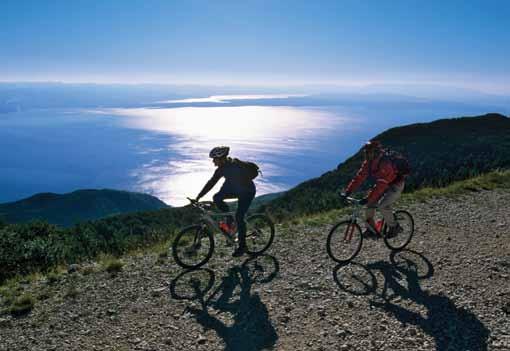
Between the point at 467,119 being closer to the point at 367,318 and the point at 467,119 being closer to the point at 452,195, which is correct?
the point at 452,195

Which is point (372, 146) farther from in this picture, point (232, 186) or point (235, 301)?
point (235, 301)

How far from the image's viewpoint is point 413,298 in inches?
265

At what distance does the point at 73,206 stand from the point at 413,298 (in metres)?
97.7

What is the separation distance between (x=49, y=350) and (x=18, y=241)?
7.47m

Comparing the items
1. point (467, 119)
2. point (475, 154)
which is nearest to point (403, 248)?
point (475, 154)

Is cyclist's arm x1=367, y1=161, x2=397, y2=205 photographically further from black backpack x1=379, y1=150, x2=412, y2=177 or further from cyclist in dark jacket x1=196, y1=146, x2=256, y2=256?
cyclist in dark jacket x1=196, y1=146, x2=256, y2=256

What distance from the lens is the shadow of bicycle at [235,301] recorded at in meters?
5.79

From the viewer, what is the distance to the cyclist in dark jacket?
800 cm

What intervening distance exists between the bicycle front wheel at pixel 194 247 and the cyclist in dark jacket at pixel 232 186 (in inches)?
25.8

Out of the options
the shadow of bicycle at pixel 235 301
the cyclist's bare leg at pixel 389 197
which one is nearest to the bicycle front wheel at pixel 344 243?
the cyclist's bare leg at pixel 389 197

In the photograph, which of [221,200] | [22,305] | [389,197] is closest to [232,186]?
[221,200]

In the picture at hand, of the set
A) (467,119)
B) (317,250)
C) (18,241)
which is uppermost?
(467,119)

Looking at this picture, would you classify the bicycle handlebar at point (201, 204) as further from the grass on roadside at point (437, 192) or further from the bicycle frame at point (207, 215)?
the grass on roadside at point (437, 192)

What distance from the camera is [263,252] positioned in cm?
951
